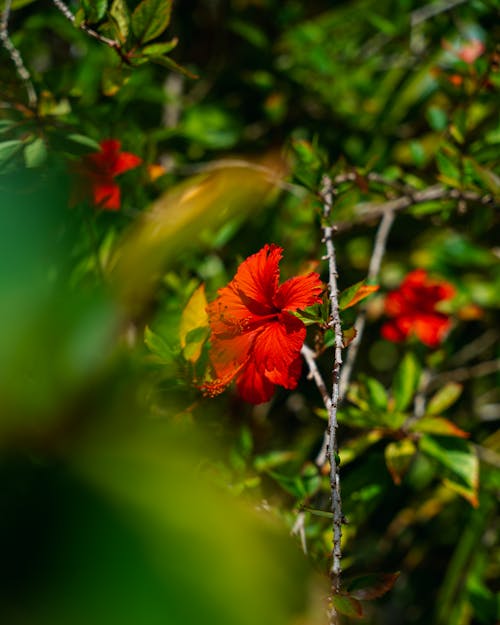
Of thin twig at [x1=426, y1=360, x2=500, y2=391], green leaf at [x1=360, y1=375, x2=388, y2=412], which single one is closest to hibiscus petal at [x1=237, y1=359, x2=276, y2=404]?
green leaf at [x1=360, y1=375, x2=388, y2=412]

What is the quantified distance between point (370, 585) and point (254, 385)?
232 mm

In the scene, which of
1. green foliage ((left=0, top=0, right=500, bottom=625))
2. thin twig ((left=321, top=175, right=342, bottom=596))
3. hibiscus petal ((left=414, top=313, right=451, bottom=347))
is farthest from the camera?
hibiscus petal ((left=414, top=313, right=451, bottom=347))

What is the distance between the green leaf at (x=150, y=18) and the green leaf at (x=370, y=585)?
0.71 metres

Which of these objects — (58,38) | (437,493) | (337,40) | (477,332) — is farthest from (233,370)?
(58,38)

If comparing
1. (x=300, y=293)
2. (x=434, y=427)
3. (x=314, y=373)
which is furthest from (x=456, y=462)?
(x=300, y=293)

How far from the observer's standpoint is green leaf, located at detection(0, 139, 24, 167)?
0.70 metres

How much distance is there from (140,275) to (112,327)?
104 mm

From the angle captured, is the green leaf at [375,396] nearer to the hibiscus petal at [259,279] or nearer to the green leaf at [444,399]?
the green leaf at [444,399]

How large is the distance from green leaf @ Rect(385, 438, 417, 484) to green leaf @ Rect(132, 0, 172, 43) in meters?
0.71

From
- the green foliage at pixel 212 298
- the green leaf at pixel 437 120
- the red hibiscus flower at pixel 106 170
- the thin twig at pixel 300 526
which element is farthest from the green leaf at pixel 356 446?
the green leaf at pixel 437 120

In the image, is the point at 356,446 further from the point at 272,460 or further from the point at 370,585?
the point at 370,585

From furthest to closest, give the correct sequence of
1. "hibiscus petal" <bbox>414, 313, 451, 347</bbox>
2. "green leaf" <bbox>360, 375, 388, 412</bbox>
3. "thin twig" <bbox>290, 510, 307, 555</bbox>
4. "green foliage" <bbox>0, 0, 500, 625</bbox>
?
"hibiscus petal" <bbox>414, 313, 451, 347</bbox> → "green leaf" <bbox>360, 375, 388, 412</bbox> → "thin twig" <bbox>290, 510, 307, 555</bbox> → "green foliage" <bbox>0, 0, 500, 625</bbox>

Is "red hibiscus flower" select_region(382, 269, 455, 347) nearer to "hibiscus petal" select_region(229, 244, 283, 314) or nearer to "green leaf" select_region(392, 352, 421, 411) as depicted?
"green leaf" select_region(392, 352, 421, 411)

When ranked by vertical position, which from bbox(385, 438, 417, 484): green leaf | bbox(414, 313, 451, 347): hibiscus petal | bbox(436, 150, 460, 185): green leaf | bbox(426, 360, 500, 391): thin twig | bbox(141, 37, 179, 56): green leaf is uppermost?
bbox(141, 37, 179, 56): green leaf
